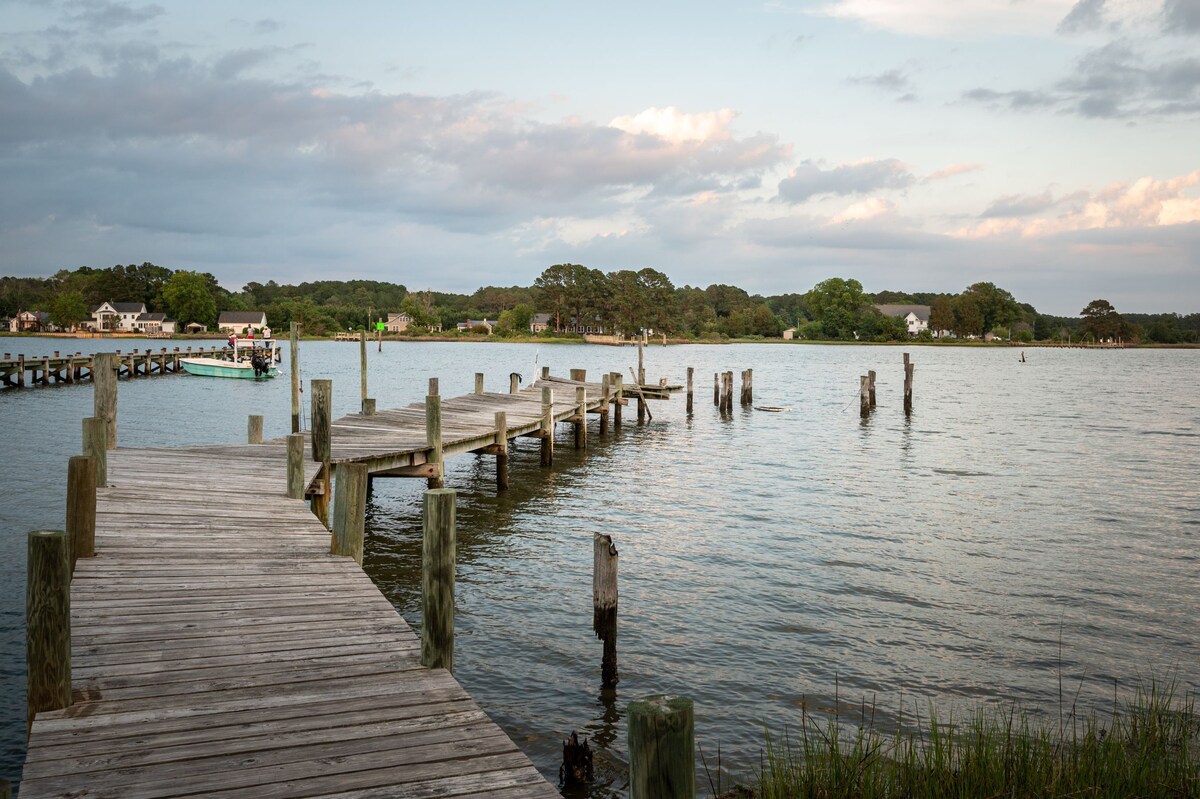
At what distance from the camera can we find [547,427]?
24422 millimetres

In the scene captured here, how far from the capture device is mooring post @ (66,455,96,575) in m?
7.95

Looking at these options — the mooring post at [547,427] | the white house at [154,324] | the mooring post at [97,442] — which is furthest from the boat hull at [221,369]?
the white house at [154,324]

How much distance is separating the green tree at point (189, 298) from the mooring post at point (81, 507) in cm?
15235

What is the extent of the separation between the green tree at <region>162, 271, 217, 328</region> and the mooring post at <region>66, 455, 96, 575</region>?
152 metres

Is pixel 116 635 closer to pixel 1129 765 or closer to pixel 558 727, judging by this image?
pixel 558 727

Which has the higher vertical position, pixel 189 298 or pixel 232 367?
pixel 189 298

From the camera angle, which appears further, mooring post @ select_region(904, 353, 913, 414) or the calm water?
mooring post @ select_region(904, 353, 913, 414)

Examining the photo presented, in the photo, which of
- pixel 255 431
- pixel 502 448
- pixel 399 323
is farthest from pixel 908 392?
pixel 399 323

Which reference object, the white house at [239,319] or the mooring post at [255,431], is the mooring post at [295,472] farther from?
the white house at [239,319]

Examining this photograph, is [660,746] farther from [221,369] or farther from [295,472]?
[221,369]

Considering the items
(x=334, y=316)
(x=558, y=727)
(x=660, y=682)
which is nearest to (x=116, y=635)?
(x=558, y=727)

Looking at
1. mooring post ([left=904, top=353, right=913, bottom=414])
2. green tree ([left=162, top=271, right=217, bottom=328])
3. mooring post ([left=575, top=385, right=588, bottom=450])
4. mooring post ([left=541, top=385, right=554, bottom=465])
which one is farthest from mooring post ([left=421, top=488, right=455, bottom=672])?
green tree ([left=162, top=271, right=217, bottom=328])

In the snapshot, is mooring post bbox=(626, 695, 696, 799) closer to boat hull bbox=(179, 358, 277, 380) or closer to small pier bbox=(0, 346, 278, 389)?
small pier bbox=(0, 346, 278, 389)

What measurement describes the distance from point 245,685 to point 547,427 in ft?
61.6
